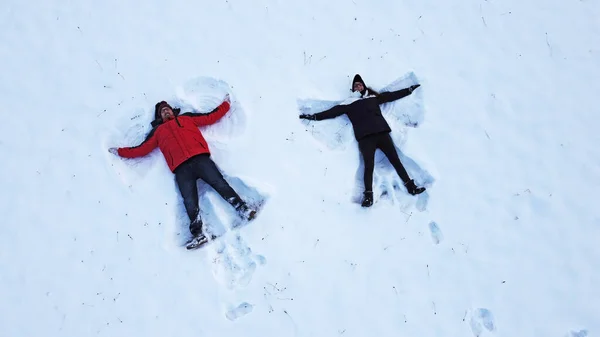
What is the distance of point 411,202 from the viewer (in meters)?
6.39

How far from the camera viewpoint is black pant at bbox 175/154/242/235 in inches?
246

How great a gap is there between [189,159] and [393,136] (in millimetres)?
3010

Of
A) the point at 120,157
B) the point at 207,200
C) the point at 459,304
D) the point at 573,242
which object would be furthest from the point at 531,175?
the point at 120,157

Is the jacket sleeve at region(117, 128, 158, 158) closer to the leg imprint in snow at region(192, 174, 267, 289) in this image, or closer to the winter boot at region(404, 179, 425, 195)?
the leg imprint in snow at region(192, 174, 267, 289)

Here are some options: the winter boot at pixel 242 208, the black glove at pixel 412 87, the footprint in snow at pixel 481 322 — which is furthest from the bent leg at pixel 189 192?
the footprint in snow at pixel 481 322

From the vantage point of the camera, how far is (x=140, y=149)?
21.6 ft

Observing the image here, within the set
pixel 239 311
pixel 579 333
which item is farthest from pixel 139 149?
pixel 579 333

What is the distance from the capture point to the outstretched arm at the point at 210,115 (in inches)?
267

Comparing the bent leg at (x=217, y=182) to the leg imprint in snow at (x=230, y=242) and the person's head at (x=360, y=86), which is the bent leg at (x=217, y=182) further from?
the person's head at (x=360, y=86)

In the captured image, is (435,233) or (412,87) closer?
(435,233)

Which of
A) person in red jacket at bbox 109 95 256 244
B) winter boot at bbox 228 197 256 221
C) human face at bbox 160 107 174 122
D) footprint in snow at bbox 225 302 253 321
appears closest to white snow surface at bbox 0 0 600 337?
footprint in snow at bbox 225 302 253 321

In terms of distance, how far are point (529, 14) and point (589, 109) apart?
81.5 inches

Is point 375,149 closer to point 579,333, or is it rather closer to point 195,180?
point 195,180

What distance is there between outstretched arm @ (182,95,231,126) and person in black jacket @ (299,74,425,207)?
1.19m
